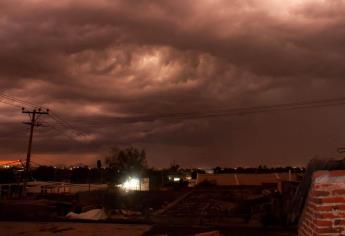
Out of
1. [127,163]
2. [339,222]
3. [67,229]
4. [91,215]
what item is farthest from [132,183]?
[339,222]

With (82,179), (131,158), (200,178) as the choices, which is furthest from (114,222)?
(82,179)

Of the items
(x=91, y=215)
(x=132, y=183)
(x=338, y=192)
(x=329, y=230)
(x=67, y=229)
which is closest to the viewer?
(x=329, y=230)

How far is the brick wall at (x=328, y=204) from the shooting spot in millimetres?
6473

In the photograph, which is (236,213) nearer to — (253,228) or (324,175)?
(253,228)

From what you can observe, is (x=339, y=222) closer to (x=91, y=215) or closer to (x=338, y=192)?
(x=338, y=192)

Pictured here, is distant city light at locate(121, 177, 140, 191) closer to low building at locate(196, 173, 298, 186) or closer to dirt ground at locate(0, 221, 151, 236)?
low building at locate(196, 173, 298, 186)

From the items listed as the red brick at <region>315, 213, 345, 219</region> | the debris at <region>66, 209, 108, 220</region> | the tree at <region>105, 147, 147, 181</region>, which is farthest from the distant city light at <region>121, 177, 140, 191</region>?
the red brick at <region>315, 213, 345, 219</region>

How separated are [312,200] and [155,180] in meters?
51.4

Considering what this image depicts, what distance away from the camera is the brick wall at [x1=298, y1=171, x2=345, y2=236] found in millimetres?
6473

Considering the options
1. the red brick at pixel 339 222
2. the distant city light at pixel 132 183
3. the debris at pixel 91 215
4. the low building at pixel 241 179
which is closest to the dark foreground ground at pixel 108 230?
the debris at pixel 91 215

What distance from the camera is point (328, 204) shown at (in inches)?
258

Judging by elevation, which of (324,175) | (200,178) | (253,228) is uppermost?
(200,178)

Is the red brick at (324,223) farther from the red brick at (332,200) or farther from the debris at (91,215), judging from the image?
the debris at (91,215)

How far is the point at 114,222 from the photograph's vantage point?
19078 millimetres
